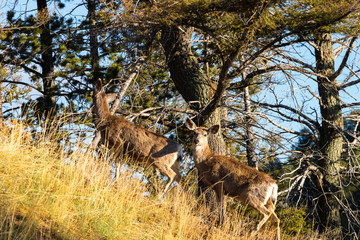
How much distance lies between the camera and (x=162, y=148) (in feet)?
30.4

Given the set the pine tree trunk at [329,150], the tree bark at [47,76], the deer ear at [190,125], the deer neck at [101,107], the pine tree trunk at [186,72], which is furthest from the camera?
the pine tree trunk at [329,150]

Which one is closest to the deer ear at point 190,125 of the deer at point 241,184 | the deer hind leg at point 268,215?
the deer at point 241,184

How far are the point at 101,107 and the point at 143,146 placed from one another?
1.48 m

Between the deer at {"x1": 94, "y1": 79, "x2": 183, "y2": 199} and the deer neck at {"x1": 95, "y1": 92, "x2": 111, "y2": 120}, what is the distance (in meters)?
0.39

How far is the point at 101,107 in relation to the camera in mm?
10141

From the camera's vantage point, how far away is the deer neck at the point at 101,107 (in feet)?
32.9

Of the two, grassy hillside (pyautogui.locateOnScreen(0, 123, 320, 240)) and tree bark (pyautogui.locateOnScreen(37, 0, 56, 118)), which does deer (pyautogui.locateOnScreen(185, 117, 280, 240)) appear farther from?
tree bark (pyautogui.locateOnScreen(37, 0, 56, 118))

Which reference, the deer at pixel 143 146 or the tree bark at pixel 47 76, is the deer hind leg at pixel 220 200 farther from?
the tree bark at pixel 47 76

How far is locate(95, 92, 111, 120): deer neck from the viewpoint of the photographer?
32.9 ft

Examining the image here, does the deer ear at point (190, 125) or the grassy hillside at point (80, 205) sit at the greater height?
the deer ear at point (190, 125)

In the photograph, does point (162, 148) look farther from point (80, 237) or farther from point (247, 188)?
point (80, 237)

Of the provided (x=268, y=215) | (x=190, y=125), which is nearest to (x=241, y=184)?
(x=268, y=215)

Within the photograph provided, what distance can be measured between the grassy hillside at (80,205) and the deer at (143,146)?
1.70 ft

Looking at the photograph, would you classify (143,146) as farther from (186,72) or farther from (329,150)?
(329,150)
